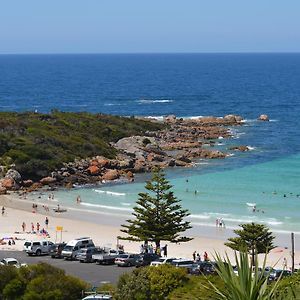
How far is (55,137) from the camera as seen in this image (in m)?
67.5

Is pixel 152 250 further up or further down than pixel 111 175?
further down

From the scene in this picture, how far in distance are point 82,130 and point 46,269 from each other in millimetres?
53928

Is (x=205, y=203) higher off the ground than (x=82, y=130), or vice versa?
(x=82, y=130)

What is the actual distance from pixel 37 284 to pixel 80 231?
805 inches

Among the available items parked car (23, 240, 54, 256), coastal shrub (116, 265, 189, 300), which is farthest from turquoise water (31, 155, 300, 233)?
coastal shrub (116, 265, 189, 300)

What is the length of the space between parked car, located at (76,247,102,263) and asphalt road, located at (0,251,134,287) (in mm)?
266

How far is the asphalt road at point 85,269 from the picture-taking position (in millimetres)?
25380

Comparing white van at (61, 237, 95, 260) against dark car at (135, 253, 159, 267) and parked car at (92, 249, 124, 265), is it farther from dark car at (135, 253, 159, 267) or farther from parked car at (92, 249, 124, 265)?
dark car at (135, 253, 159, 267)

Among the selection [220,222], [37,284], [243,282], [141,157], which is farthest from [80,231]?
[243,282]

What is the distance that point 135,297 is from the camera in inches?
732

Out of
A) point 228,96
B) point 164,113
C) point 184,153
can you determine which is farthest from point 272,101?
point 184,153

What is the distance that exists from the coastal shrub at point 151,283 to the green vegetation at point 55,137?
38.4 metres

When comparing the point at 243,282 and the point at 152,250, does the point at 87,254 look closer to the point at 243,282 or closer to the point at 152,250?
the point at 152,250

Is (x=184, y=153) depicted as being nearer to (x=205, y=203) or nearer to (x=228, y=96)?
(x=205, y=203)
